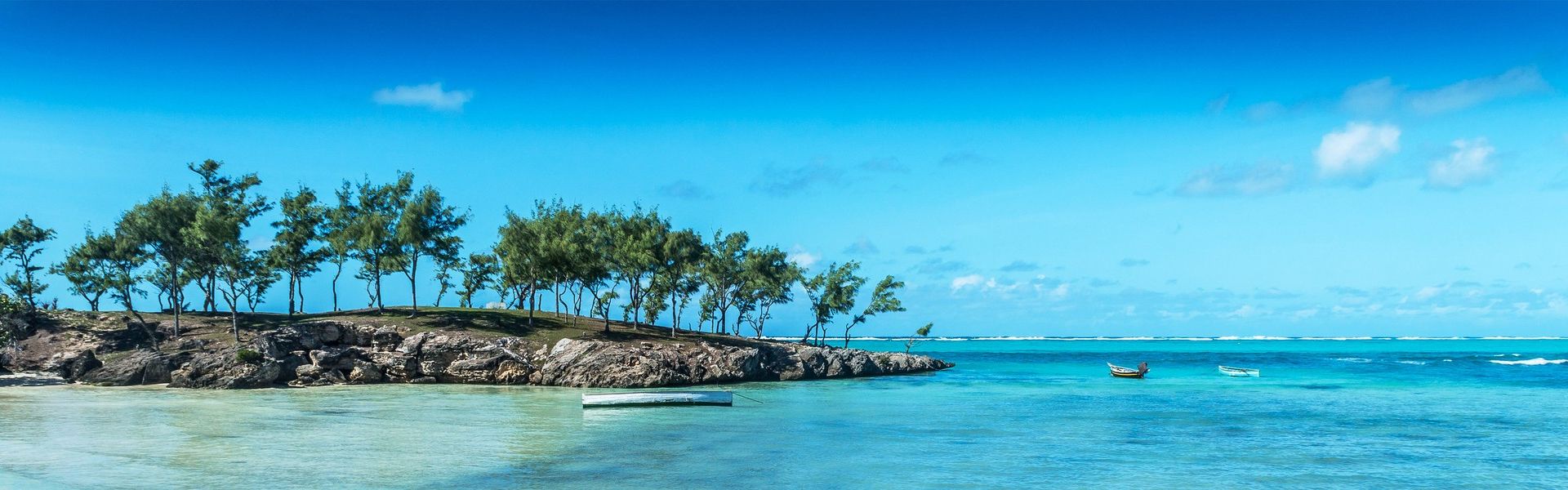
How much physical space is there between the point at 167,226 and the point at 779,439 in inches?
2212

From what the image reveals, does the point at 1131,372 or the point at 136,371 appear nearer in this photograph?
the point at 136,371

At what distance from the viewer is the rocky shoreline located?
62469 mm

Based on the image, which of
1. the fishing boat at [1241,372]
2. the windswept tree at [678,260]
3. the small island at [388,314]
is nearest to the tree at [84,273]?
the small island at [388,314]

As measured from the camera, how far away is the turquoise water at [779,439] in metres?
28.8

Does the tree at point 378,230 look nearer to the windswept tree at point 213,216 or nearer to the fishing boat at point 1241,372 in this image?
the windswept tree at point 213,216

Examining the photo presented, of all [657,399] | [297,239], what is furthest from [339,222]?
[657,399]

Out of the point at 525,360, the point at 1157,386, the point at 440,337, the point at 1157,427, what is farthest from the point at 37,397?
the point at 1157,386

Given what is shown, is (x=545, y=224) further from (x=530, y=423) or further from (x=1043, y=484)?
(x=1043, y=484)

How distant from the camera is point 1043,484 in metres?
28.1

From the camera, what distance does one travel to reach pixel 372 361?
66.8 meters

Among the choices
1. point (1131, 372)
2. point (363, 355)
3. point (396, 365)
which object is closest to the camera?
point (396, 365)

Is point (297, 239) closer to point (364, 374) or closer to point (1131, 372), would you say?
point (364, 374)

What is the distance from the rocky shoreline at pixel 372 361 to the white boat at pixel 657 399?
12.8 metres

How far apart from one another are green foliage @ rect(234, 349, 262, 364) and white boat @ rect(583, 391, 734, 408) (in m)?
26.6
